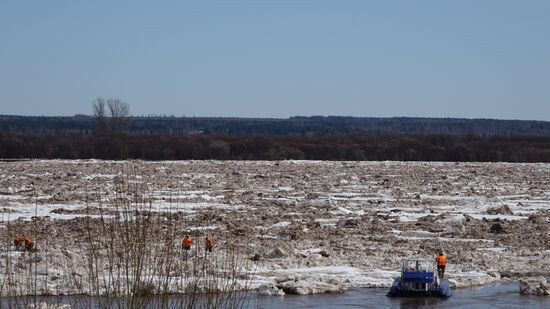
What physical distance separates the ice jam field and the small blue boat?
1.07 metres

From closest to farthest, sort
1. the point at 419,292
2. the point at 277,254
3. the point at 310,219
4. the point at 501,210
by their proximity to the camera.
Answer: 1. the point at 419,292
2. the point at 277,254
3. the point at 310,219
4. the point at 501,210

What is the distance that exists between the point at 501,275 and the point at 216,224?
8.48 metres

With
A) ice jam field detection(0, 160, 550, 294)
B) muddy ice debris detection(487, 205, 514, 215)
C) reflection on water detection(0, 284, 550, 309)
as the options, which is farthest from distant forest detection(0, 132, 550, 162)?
reflection on water detection(0, 284, 550, 309)

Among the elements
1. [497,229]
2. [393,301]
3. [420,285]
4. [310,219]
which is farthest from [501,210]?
[393,301]

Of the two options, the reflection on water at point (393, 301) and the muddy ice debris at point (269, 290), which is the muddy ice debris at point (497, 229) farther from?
the muddy ice debris at point (269, 290)

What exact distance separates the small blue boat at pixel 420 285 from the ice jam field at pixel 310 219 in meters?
1.07

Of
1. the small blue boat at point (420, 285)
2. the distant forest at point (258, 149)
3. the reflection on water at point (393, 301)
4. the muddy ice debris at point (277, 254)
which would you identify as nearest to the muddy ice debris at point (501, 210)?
the muddy ice debris at point (277, 254)

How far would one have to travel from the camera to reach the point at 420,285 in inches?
775

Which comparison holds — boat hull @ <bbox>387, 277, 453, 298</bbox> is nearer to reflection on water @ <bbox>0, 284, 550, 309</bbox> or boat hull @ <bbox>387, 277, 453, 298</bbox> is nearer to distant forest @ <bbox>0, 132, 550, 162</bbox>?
reflection on water @ <bbox>0, 284, 550, 309</bbox>

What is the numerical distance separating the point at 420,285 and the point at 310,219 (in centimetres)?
1099

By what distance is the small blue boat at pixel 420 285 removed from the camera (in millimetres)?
Answer: 19609

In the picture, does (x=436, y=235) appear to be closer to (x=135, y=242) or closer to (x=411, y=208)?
(x=411, y=208)

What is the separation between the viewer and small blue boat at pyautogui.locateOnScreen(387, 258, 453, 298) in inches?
772

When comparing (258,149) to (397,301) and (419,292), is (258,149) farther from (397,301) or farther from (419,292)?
(397,301)
